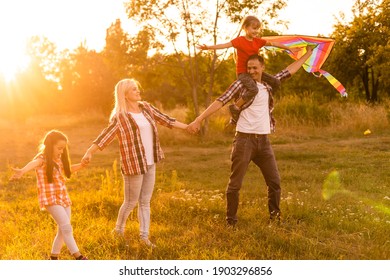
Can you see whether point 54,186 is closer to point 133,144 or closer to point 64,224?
point 64,224

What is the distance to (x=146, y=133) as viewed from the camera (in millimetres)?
5363

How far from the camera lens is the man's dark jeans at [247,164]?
5.80 metres

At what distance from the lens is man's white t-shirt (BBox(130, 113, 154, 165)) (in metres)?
5.32

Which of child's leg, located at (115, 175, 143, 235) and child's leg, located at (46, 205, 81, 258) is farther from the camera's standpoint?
child's leg, located at (115, 175, 143, 235)

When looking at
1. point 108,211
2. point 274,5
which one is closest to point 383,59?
point 274,5

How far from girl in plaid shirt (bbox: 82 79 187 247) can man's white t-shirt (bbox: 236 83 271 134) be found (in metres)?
1.09

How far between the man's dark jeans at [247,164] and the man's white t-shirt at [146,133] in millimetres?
1094

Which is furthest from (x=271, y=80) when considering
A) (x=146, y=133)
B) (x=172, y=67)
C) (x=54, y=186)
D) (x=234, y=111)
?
(x=172, y=67)

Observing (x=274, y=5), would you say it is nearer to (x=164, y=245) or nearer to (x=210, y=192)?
(x=210, y=192)

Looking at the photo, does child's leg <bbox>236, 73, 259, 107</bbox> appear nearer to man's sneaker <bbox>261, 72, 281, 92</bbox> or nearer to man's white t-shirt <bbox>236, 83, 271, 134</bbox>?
man's white t-shirt <bbox>236, 83, 271, 134</bbox>

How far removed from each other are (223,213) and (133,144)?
6.83 feet

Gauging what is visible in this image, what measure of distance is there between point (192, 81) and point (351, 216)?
1424 centimetres

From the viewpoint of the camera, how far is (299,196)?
25.0 feet

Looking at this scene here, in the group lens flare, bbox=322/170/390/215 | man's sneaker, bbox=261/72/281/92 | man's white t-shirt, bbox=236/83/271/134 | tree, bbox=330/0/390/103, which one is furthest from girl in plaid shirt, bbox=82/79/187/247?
tree, bbox=330/0/390/103
